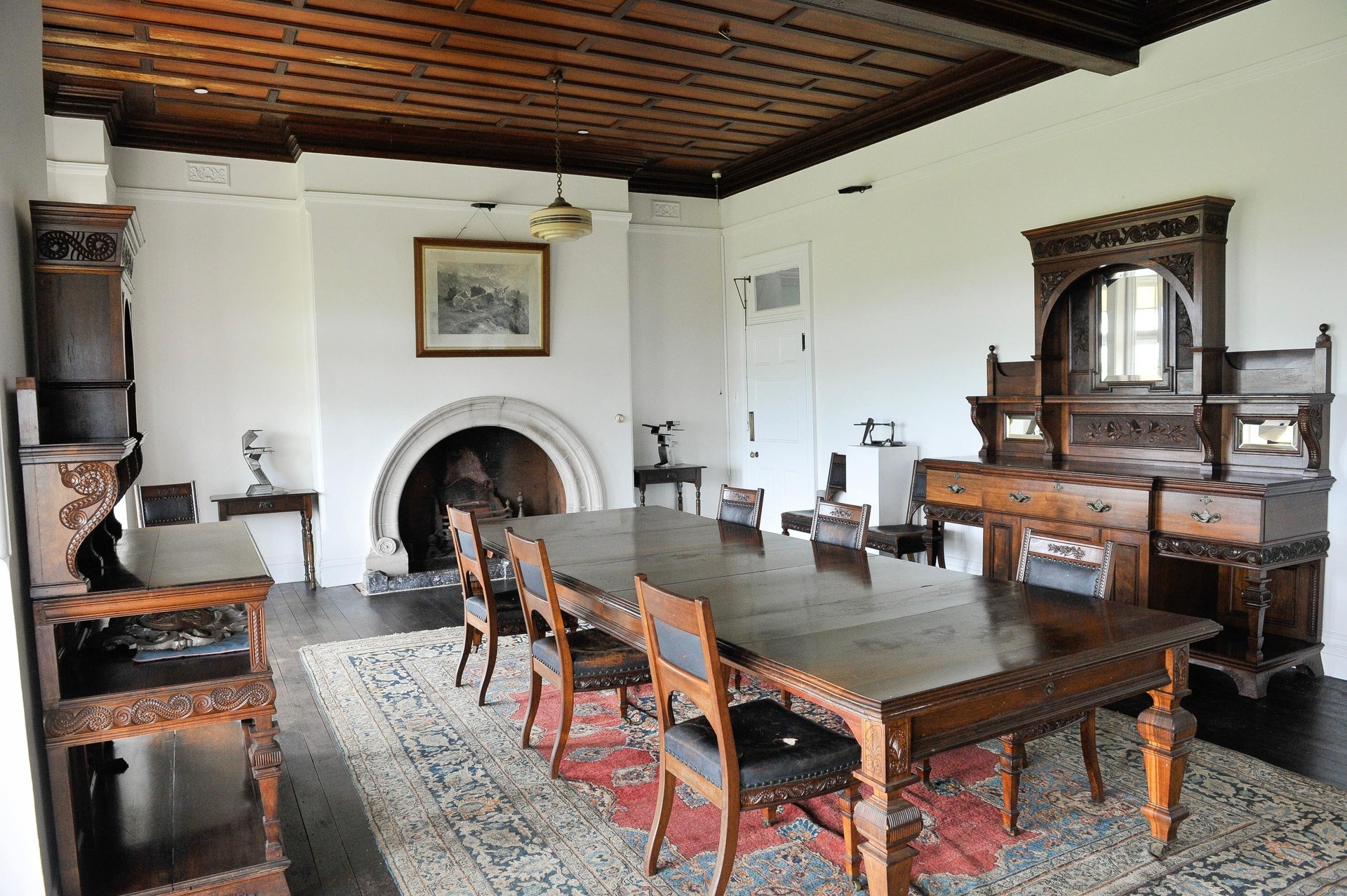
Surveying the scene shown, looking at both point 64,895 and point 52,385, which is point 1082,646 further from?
point 52,385

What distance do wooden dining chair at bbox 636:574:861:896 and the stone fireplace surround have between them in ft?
14.3

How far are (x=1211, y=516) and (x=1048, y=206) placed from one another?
7.25 feet

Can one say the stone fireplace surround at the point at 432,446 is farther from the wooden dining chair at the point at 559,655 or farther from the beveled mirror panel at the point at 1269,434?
the beveled mirror panel at the point at 1269,434

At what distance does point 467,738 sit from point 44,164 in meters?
2.62

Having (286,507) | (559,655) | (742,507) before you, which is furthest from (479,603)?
(286,507)

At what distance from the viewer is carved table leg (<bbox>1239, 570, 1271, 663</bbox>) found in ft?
12.9

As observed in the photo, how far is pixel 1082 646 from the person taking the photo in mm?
2404

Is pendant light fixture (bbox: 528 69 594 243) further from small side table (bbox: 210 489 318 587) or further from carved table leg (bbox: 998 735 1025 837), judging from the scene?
carved table leg (bbox: 998 735 1025 837)

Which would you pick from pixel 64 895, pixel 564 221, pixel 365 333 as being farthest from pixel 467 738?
pixel 365 333

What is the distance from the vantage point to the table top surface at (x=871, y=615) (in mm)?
2289

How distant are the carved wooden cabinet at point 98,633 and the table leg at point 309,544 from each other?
367cm

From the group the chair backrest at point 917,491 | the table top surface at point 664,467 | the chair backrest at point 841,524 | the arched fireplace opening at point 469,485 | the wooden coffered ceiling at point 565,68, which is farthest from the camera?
the table top surface at point 664,467

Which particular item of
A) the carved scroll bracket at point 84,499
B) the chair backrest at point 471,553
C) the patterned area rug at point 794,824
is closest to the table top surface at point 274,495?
the chair backrest at point 471,553

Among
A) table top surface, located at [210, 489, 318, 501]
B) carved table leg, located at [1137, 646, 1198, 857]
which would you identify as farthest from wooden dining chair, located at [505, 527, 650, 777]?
table top surface, located at [210, 489, 318, 501]
